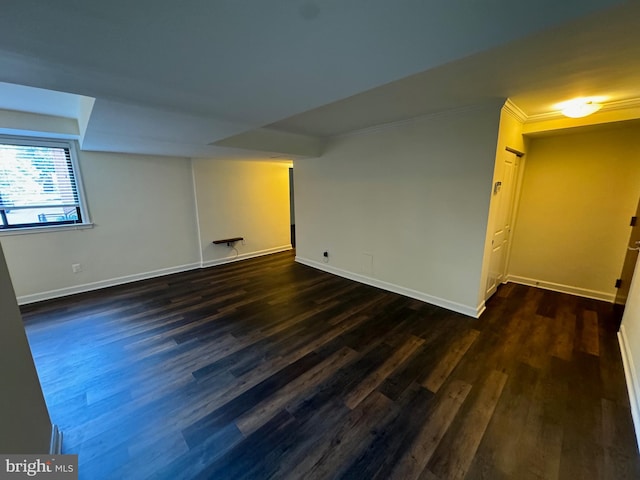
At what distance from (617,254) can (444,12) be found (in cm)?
436

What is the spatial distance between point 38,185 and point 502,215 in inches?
248

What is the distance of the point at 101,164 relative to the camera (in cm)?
383

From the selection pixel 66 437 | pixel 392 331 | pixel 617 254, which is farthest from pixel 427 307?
pixel 66 437

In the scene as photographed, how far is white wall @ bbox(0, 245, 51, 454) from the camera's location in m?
1.08

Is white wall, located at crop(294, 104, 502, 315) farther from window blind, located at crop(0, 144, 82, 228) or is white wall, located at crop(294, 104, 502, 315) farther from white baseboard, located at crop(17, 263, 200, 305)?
window blind, located at crop(0, 144, 82, 228)

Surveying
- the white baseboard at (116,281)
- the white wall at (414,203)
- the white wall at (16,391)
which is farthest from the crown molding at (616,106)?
the white baseboard at (116,281)

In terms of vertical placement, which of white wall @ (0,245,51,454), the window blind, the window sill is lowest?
white wall @ (0,245,51,454)

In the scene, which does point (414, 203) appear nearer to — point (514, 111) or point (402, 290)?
point (402, 290)

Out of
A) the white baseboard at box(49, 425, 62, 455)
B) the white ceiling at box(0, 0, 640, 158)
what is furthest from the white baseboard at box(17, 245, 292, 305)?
the white baseboard at box(49, 425, 62, 455)

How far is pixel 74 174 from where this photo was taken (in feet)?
12.0

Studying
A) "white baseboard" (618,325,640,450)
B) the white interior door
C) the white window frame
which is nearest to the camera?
"white baseboard" (618,325,640,450)

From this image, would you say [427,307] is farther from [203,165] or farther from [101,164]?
[101,164]

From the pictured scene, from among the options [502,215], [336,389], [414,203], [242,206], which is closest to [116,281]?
[242,206]

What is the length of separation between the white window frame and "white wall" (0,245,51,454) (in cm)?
314
